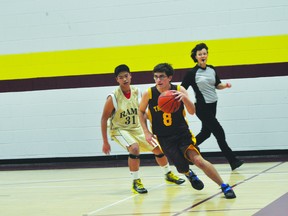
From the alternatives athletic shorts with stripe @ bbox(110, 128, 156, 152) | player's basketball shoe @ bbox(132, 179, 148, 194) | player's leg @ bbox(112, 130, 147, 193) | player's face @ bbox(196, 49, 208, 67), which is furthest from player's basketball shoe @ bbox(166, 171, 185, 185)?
player's face @ bbox(196, 49, 208, 67)

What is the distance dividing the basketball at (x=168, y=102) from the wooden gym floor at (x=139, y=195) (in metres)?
0.99

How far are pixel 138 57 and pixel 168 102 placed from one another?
5424 mm

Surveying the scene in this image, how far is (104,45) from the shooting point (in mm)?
12836

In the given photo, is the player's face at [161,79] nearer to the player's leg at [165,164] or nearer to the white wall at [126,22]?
the player's leg at [165,164]

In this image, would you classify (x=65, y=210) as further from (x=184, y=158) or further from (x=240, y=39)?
(x=240, y=39)

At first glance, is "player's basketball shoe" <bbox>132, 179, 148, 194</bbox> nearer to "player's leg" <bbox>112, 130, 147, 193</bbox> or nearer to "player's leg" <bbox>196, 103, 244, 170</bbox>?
"player's leg" <bbox>112, 130, 147, 193</bbox>

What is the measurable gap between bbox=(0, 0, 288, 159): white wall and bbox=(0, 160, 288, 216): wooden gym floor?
1.08 m

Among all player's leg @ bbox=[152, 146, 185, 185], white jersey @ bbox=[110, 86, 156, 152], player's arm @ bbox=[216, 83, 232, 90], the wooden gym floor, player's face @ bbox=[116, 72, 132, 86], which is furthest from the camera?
player's arm @ bbox=[216, 83, 232, 90]

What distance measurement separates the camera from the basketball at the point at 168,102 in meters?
7.31

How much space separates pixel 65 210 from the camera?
23.6 ft

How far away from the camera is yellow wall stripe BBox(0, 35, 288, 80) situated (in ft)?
39.4

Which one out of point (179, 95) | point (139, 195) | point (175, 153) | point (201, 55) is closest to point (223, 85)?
point (201, 55)

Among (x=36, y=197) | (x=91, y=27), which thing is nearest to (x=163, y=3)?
(x=91, y=27)

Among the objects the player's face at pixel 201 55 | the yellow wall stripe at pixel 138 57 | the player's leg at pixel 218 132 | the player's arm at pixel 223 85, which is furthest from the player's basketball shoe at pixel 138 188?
the yellow wall stripe at pixel 138 57
